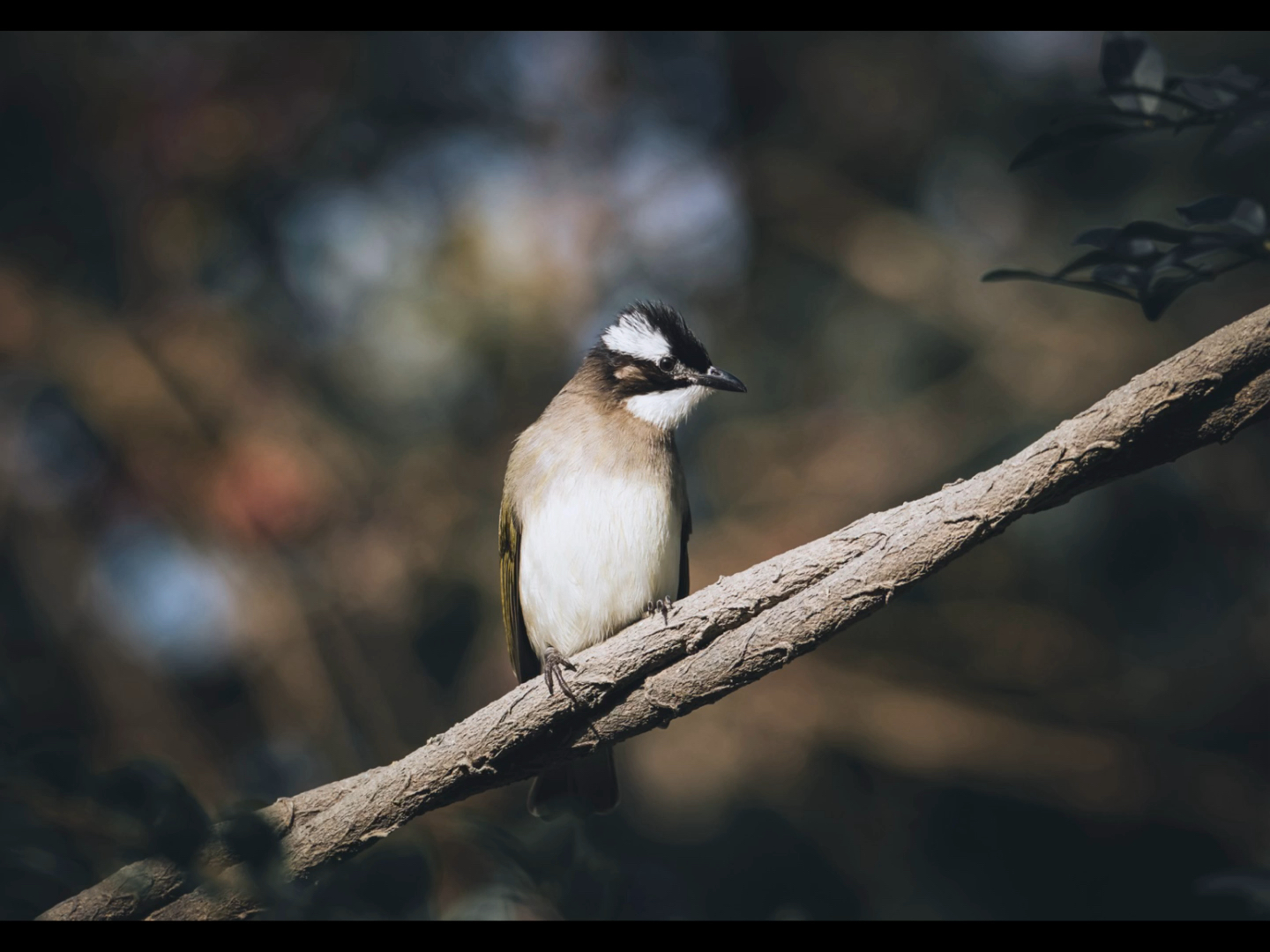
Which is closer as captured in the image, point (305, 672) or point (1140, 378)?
point (1140, 378)

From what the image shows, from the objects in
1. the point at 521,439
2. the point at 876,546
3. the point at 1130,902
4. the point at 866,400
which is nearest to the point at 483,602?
the point at 866,400

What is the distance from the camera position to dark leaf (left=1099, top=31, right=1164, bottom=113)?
2113 millimetres

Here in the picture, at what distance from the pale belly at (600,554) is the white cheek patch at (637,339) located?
1.74ft

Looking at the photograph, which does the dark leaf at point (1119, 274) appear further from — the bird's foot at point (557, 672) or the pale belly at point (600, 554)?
the pale belly at point (600, 554)

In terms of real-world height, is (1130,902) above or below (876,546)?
below

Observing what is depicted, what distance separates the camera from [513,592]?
3.98 metres

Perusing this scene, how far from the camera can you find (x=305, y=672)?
7105 millimetres

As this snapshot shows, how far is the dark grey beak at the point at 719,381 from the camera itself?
12.5ft

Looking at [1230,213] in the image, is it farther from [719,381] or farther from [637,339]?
[637,339]

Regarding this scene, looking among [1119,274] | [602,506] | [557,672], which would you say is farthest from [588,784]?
[1119,274]

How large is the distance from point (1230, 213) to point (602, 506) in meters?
2.04

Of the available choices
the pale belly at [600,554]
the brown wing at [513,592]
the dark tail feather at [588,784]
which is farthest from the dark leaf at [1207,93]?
the dark tail feather at [588,784]

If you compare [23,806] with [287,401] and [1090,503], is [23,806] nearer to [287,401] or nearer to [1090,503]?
[1090,503]

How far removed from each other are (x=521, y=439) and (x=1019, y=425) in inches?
150
